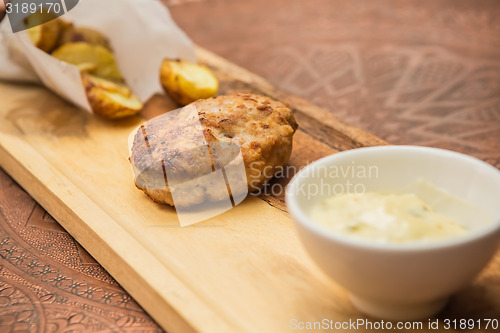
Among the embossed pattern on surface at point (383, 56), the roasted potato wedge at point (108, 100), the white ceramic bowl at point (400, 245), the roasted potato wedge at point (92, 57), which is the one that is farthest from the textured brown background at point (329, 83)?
the roasted potato wedge at point (92, 57)

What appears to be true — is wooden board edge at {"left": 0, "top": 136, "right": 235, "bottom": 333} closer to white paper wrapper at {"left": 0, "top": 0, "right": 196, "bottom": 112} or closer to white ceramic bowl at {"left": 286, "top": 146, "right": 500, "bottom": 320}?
white ceramic bowl at {"left": 286, "top": 146, "right": 500, "bottom": 320}

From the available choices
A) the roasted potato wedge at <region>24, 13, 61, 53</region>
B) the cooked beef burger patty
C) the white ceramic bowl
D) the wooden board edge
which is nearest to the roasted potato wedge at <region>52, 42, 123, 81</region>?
the roasted potato wedge at <region>24, 13, 61, 53</region>

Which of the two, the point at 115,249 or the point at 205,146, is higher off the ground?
the point at 205,146

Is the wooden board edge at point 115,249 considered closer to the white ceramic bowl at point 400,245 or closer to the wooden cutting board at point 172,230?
the wooden cutting board at point 172,230

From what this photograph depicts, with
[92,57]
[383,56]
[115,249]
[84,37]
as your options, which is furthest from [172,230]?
[383,56]

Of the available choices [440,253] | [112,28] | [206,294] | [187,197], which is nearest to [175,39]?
[112,28]

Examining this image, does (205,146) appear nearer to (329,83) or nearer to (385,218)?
(385,218)
